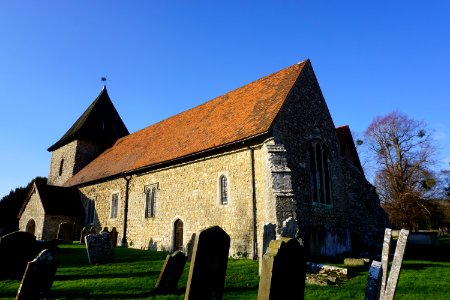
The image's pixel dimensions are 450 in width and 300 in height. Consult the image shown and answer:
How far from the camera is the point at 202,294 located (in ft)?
12.6

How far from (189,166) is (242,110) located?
3841mm

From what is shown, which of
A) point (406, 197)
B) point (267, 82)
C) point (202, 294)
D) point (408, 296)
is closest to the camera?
point (202, 294)

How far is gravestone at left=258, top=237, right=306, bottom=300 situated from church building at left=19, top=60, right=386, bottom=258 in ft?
18.4

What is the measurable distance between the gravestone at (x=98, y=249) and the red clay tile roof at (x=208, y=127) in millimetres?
5289

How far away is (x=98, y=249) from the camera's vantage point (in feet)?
35.1

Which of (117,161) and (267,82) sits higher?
(267,82)

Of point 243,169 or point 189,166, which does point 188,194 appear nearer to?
point 189,166

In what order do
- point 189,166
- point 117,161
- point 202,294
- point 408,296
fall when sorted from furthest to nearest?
1. point 117,161
2. point 189,166
3. point 408,296
4. point 202,294

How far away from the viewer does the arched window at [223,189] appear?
13195 millimetres

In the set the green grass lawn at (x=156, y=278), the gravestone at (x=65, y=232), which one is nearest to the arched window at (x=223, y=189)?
the green grass lawn at (x=156, y=278)

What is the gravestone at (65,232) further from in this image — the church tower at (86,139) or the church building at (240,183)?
the church tower at (86,139)

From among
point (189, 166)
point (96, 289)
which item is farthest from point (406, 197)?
point (96, 289)

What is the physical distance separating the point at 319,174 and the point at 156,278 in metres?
9.10

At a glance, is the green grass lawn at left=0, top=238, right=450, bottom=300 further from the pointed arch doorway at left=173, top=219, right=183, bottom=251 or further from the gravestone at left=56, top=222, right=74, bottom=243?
the gravestone at left=56, top=222, right=74, bottom=243
